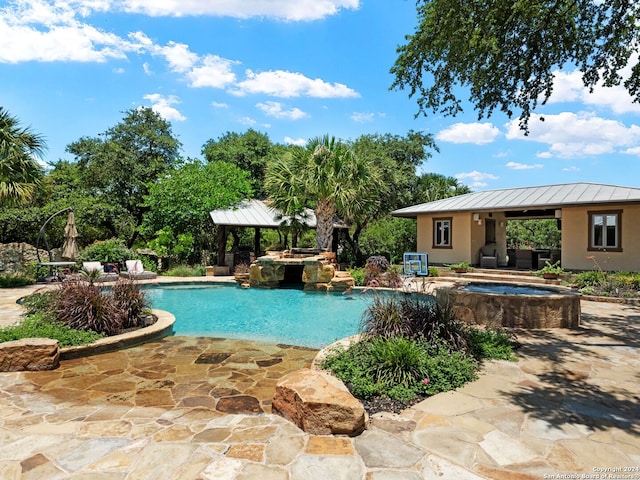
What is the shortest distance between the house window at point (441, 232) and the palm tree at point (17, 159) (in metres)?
17.3

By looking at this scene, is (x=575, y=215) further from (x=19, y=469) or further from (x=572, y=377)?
(x=19, y=469)

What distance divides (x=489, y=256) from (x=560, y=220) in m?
3.34

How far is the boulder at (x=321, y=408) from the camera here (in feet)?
10.4

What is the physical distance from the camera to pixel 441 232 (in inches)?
749

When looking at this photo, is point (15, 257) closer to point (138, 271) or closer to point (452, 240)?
point (138, 271)

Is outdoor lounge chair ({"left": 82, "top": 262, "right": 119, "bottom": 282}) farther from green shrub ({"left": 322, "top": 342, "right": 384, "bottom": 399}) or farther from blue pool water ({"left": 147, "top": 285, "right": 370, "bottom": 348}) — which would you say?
green shrub ({"left": 322, "top": 342, "right": 384, "bottom": 399})

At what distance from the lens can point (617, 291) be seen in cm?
1094

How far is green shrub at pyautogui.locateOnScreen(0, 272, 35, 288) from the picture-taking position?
515 inches

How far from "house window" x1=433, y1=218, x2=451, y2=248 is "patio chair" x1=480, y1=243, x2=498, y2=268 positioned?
1682mm

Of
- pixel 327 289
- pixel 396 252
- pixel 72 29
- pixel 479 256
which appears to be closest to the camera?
pixel 72 29

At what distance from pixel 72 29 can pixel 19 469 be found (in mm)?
11282

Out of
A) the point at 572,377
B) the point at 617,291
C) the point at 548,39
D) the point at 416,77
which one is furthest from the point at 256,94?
the point at 572,377

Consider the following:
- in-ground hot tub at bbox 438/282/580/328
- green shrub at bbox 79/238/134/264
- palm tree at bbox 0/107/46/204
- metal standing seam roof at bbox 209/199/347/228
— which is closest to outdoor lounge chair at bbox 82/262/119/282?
green shrub at bbox 79/238/134/264

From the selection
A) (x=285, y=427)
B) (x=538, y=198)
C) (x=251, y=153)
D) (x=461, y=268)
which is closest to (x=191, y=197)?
(x=251, y=153)
